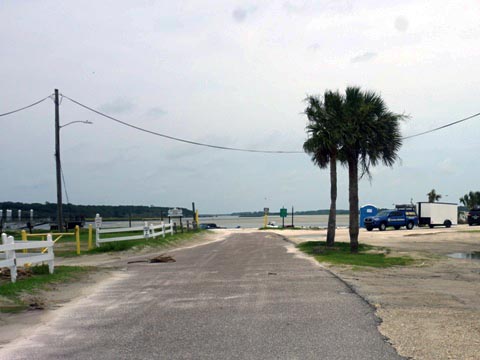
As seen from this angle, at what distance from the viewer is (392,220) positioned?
178 ft

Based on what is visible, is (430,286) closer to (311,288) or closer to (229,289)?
(311,288)

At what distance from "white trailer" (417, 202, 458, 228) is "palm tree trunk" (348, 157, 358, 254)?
36.0 m

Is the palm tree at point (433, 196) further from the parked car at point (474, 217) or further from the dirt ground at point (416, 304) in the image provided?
the dirt ground at point (416, 304)

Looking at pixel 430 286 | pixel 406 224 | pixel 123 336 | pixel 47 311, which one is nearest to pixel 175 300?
pixel 47 311

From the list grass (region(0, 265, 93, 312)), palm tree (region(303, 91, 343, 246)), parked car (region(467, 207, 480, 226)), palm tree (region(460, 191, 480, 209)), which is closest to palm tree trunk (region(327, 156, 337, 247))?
palm tree (region(303, 91, 343, 246))

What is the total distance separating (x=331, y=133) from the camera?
25.3 metres

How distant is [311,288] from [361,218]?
166 ft

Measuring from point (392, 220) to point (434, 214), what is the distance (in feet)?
24.8

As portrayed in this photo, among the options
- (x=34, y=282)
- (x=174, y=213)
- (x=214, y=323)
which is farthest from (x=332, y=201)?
(x=174, y=213)

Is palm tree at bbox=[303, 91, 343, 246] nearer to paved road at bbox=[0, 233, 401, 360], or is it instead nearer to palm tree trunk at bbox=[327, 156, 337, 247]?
palm tree trunk at bbox=[327, 156, 337, 247]

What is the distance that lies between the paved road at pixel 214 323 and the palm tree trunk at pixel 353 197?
11.0 meters

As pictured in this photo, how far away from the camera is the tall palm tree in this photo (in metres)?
24.2

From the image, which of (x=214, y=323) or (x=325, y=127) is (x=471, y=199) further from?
(x=214, y=323)

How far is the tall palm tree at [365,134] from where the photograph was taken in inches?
951
